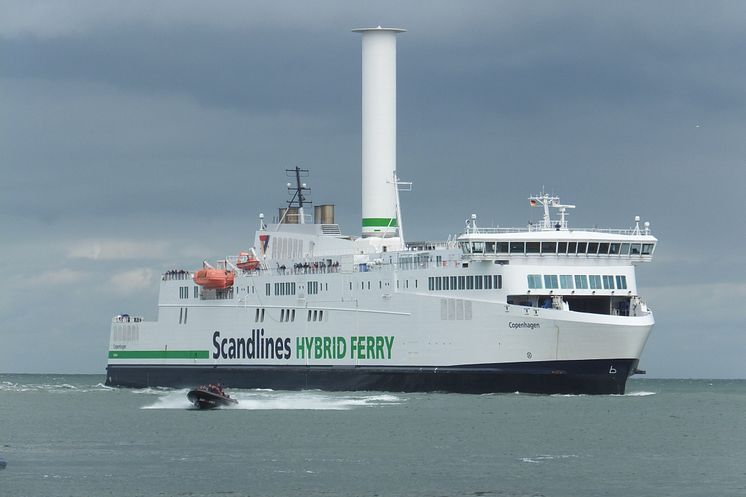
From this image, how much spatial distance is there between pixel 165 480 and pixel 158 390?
39138 mm

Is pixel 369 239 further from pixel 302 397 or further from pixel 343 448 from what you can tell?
pixel 343 448

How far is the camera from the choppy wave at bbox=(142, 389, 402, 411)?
6178cm

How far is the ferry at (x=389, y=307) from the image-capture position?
59.6 meters

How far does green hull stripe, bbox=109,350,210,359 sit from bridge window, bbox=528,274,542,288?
21.8 meters

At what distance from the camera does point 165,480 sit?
130 feet

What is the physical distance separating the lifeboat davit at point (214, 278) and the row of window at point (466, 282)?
15507 mm

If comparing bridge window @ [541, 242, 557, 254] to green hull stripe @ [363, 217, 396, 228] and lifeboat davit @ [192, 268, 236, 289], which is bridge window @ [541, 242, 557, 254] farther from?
lifeboat davit @ [192, 268, 236, 289]

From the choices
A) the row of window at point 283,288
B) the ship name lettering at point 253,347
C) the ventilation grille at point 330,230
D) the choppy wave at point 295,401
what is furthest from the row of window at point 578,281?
the ventilation grille at point 330,230

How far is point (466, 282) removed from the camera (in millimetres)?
61438

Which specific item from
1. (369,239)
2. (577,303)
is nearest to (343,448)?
(577,303)

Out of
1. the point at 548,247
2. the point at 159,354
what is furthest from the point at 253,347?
the point at 548,247

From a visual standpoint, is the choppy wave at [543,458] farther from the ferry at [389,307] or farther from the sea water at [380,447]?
the ferry at [389,307]

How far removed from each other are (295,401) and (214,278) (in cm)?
1266

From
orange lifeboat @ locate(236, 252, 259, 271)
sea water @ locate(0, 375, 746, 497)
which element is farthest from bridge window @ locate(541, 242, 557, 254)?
orange lifeboat @ locate(236, 252, 259, 271)
